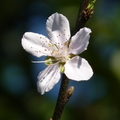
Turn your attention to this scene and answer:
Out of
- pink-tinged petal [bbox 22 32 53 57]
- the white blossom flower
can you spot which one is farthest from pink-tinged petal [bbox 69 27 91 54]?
pink-tinged petal [bbox 22 32 53 57]

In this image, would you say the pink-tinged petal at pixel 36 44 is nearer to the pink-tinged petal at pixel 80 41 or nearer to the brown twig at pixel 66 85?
the pink-tinged petal at pixel 80 41

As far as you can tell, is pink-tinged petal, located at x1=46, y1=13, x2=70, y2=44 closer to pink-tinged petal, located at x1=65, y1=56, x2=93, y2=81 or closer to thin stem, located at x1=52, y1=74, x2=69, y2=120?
pink-tinged petal, located at x1=65, y1=56, x2=93, y2=81

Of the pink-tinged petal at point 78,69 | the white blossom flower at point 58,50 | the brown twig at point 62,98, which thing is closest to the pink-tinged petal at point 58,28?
the white blossom flower at point 58,50

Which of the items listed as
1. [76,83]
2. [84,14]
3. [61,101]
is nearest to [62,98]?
[61,101]

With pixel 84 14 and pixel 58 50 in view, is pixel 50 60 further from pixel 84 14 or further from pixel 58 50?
pixel 84 14
